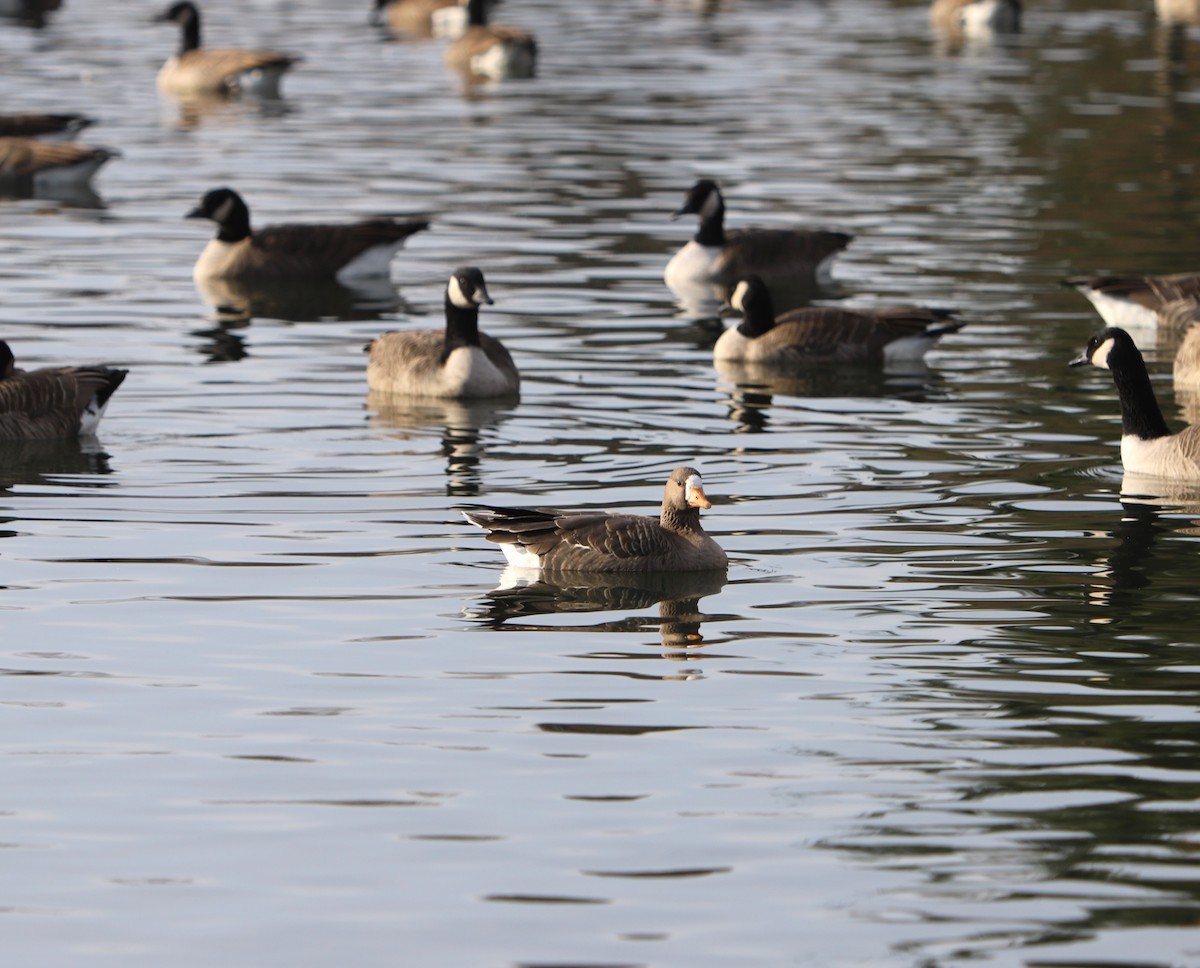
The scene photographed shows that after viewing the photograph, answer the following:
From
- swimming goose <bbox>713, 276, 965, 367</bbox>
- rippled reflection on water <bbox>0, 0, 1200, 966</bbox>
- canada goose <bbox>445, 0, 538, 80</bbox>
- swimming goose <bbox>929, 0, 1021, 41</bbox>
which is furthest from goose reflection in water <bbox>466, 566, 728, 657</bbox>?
swimming goose <bbox>929, 0, 1021, 41</bbox>

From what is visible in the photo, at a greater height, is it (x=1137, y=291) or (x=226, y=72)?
(x=226, y=72)

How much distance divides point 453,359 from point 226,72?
27.8 metres

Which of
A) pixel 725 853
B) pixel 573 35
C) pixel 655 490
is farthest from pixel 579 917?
pixel 573 35

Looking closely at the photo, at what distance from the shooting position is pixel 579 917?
28.9 ft

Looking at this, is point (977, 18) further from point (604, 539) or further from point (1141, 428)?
point (604, 539)

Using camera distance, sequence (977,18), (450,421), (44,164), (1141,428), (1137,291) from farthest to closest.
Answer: (977,18), (44,164), (1137,291), (450,421), (1141,428)

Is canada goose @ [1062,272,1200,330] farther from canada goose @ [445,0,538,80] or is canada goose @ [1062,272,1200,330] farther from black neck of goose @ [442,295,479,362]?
canada goose @ [445,0,538,80]

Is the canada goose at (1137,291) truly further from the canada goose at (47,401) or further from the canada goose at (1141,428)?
the canada goose at (47,401)

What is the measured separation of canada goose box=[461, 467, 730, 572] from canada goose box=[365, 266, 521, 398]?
647 cm

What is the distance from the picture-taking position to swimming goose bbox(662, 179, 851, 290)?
87.4 ft

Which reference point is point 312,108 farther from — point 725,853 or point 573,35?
point 725,853

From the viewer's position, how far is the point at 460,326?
20562 mm

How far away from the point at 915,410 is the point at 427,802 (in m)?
10.8

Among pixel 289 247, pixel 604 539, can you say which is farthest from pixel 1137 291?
pixel 604 539
